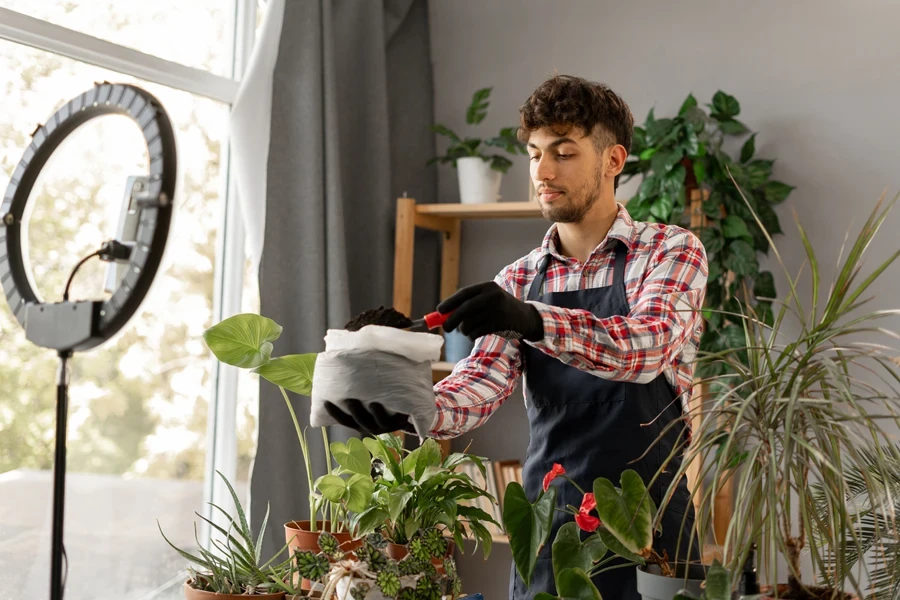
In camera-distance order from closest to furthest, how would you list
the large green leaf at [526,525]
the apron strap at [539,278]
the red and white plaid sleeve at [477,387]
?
the large green leaf at [526,525] → the red and white plaid sleeve at [477,387] → the apron strap at [539,278]

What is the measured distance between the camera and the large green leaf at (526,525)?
1140 mm

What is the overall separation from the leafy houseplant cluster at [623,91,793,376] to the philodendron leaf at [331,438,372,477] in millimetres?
1255

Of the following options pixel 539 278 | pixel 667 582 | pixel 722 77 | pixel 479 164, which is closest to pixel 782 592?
pixel 667 582

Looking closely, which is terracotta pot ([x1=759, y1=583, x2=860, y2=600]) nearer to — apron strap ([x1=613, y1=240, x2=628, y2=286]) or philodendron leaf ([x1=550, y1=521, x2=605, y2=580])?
philodendron leaf ([x1=550, y1=521, x2=605, y2=580])

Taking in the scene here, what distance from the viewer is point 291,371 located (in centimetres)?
165

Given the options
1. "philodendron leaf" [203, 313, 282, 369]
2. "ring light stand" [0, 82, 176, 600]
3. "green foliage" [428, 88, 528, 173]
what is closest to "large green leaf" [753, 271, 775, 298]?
"green foliage" [428, 88, 528, 173]

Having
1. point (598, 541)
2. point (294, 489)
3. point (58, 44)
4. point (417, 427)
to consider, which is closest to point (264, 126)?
point (58, 44)

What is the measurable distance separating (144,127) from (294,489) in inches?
65.5

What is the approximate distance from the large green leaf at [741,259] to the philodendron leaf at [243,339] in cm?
140

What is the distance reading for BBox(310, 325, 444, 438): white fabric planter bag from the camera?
3.76 ft

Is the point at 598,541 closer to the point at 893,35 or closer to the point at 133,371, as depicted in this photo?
the point at 133,371

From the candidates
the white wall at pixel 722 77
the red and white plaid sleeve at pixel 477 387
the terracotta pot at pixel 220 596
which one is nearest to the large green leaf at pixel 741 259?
the white wall at pixel 722 77

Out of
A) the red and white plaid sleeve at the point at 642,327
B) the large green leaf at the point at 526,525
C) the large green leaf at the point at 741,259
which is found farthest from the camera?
the large green leaf at the point at 741,259

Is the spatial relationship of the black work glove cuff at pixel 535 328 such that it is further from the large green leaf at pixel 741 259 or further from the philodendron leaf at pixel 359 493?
the large green leaf at pixel 741 259
